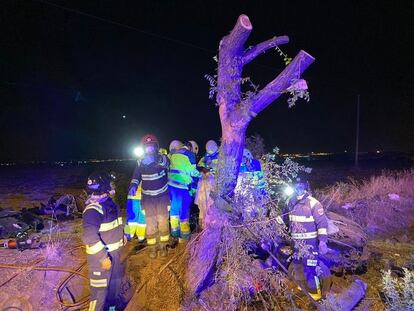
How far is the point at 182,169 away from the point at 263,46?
8.94ft

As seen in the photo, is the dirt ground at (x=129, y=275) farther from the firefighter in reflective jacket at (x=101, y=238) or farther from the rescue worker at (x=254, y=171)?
the rescue worker at (x=254, y=171)

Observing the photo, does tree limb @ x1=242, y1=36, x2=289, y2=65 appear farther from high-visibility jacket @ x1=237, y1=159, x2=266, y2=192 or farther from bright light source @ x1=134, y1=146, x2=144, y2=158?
bright light source @ x1=134, y1=146, x2=144, y2=158

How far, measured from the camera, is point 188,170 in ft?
20.6

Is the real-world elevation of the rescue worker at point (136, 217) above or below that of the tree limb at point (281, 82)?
below

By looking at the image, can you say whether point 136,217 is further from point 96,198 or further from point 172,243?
point 96,198

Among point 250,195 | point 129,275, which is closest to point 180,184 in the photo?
point 250,195

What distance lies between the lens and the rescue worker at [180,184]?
6234mm

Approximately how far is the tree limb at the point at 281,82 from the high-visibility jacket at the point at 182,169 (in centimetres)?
216

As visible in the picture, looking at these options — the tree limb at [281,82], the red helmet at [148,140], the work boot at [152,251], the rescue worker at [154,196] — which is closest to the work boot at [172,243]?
the rescue worker at [154,196]

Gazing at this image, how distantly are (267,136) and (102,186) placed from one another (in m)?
41.7

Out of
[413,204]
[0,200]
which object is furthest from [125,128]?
[413,204]

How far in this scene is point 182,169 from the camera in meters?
6.27

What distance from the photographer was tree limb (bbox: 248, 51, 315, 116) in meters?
4.09

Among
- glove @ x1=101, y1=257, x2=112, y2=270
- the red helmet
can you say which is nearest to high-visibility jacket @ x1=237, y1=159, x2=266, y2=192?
the red helmet
